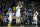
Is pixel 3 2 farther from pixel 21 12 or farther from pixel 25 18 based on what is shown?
pixel 25 18

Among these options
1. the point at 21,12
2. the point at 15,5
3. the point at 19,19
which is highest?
the point at 15,5

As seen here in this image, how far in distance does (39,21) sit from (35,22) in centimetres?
9

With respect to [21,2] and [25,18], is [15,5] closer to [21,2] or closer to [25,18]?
[21,2]

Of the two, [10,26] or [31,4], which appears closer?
[10,26]

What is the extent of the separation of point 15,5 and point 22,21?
1.21ft

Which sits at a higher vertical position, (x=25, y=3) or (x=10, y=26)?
(x=25, y=3)

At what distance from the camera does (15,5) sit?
1587 mm

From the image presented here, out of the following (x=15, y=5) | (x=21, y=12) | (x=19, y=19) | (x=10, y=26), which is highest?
(x=15, y=5)

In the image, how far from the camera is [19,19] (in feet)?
5.01

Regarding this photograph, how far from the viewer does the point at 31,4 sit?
158 cm

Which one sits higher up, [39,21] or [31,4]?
[31,4]

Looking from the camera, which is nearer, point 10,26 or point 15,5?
point 10,26

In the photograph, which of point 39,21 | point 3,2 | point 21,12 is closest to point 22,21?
point 21,12

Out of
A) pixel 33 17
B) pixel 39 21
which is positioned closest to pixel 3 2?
pixel 33 17
